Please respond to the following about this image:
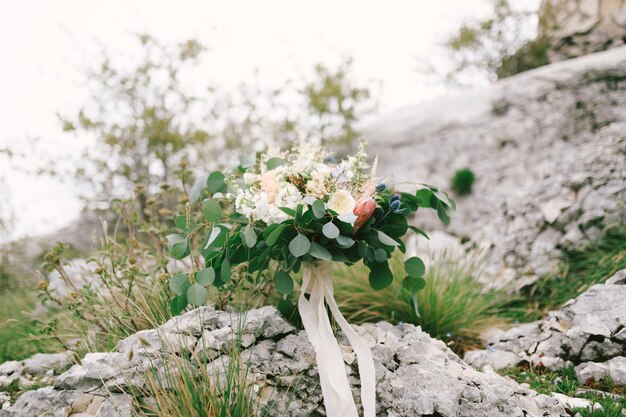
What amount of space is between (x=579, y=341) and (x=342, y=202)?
6.15ft

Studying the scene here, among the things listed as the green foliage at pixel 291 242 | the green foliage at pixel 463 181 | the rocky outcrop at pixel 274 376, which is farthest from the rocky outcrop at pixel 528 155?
the green foliage at pixel 291 242

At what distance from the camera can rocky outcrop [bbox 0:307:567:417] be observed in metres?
2.20

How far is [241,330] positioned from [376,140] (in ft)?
19.4

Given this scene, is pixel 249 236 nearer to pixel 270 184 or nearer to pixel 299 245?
pixel 299 245

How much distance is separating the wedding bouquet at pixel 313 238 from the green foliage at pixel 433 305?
93 cm

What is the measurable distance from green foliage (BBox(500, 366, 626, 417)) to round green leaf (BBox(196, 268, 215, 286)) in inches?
78.5

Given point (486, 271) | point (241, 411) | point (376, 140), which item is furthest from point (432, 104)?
point (241, 411)

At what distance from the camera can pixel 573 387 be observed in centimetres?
279

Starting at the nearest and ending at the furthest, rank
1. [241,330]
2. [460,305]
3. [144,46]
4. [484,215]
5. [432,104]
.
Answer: [241,330], [460,305], [484,215], [144,46], [432,104]

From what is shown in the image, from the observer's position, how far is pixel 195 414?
199 cm

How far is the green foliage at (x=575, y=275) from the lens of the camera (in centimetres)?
379

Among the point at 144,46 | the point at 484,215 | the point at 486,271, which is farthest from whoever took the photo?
the point at 144,46

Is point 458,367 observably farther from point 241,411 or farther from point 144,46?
point 144,46

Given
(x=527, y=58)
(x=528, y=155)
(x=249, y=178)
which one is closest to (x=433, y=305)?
(x=249, y=178)
